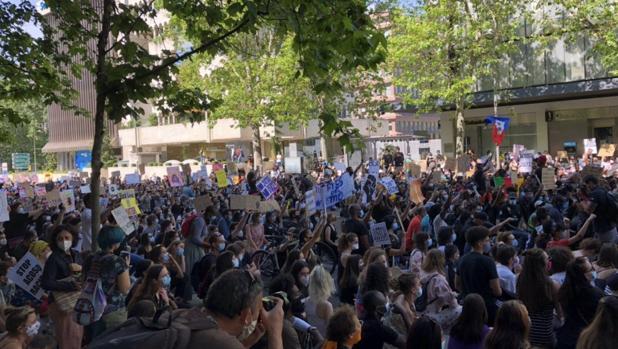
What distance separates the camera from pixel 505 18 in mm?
28688

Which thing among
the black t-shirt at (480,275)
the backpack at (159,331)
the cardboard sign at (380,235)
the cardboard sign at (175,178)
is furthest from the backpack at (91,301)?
the cardboard sign at (175,178)

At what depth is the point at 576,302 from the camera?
5199 mm

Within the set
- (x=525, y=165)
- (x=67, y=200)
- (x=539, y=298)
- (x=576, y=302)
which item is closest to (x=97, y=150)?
(x=539, y=298)

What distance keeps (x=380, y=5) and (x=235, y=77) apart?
862cm

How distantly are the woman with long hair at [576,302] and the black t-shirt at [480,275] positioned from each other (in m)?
0.81

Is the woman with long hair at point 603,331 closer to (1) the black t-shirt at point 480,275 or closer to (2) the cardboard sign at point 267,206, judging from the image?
(1) the black t-shirt at point 480,275

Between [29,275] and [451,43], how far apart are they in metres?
25.5

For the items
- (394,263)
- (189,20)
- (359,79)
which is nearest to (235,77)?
(359,79)

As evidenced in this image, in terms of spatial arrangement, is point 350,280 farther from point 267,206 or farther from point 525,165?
point 525,165

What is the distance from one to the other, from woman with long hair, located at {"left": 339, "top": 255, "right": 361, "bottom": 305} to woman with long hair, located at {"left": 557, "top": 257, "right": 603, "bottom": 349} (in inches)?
86.7

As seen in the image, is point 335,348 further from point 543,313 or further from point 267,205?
point 267,205

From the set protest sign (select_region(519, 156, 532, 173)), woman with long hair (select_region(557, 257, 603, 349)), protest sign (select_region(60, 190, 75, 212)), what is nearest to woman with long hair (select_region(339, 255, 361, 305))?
woman with long hair (select_region(557, 257, 603, 349))

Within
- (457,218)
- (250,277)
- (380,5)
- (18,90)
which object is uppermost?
(380,5)

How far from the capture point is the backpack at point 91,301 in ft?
16.7
